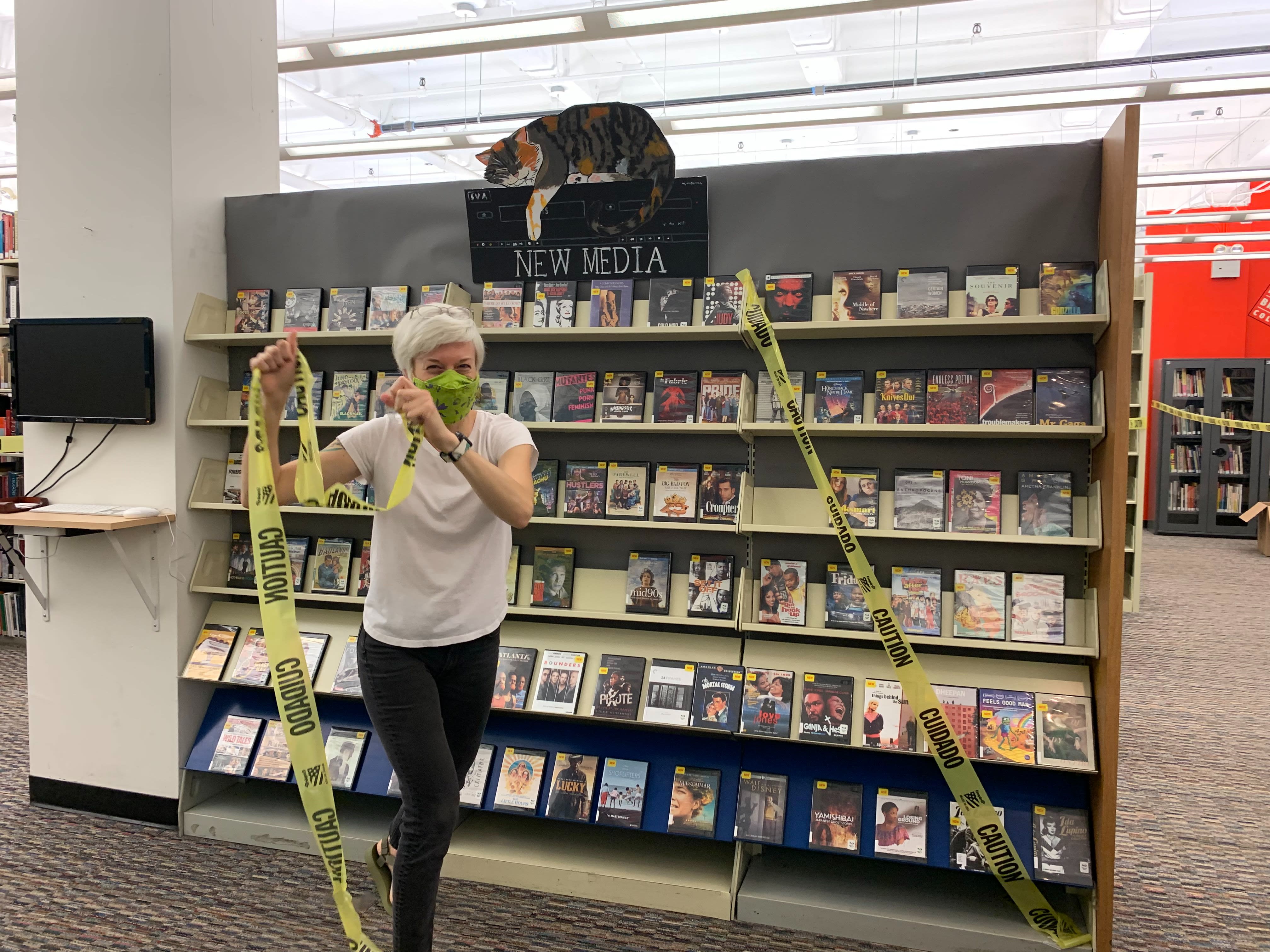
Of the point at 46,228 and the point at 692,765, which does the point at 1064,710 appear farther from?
the point at 46,228

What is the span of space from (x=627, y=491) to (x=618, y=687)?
701 mm

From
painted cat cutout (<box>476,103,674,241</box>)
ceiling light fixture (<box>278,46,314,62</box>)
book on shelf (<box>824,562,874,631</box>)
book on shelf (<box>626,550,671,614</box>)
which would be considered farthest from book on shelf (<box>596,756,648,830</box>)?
ceiling light fixture (<box>278,46,314,62</box>)

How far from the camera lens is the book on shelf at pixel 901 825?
2.84 meters

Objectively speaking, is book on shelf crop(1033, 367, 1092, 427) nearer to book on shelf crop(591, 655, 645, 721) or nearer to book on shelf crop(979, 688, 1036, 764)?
book on shelf crop(979, 688, 1036, 764)

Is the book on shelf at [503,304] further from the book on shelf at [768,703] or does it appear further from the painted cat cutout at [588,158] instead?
the book on shelf at [768,703]

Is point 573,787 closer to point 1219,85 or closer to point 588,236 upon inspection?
point 588,236

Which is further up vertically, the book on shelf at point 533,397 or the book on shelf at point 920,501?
the book on shelf at point 533,397

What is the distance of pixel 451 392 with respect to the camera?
196 centimetres

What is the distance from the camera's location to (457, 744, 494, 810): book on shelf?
3.12 meters

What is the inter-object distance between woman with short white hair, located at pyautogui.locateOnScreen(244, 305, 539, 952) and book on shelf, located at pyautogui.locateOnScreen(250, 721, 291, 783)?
5.07 feet

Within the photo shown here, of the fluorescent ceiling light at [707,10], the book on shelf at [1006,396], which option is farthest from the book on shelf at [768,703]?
the fluorescent ceiling light at [707,10]

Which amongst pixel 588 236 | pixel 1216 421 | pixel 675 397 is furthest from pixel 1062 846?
pixel 1216 421

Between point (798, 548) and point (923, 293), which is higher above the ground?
point (923, 293)

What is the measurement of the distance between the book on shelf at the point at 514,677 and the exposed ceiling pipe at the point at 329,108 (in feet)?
20.0
